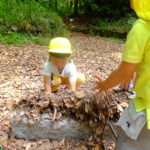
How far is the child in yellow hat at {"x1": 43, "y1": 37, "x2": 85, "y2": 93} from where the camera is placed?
3.13 metres

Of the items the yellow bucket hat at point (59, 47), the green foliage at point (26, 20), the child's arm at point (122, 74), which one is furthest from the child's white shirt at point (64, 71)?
the green foliage at point (26, 20)

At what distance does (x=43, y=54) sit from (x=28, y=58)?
538 millimetres

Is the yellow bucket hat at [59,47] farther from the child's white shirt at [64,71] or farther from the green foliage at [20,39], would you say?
the green foliage at [20,39]

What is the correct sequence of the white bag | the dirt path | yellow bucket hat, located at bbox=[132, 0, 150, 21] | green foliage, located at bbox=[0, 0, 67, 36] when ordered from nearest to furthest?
yellow bucket hat, located at bbox=[132, 0, 150, 21], the white bag, the dirt path, green foliage, located at bbox=[0, 0, 67, 36]

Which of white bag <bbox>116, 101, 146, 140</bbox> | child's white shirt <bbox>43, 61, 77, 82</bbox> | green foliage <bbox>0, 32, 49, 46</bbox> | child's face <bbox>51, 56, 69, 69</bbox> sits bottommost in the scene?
green foliage <bbox>0, 32, 49, 46</bbox>

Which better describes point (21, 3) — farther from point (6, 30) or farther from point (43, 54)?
point (43, 54)

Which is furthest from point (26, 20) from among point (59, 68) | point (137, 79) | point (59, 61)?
point (137, 79)

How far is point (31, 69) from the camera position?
5246 millimetres

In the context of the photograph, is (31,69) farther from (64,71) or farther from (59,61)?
(59,61)

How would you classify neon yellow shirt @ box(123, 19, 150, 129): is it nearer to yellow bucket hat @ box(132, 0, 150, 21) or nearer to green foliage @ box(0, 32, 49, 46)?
yellow bucket hat @ box(132, 0, 150, 21)

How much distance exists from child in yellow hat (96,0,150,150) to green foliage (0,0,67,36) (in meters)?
6.21

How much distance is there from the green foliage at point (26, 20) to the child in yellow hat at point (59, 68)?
14.7 ft

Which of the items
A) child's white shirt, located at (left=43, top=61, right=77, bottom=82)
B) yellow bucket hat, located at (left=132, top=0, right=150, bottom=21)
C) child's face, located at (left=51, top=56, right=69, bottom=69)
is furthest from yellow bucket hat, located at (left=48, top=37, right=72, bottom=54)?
yellow bucket hat, located at (left=132, top=0, right=150, bottom=21)

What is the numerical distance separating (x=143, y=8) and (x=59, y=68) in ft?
6.46
